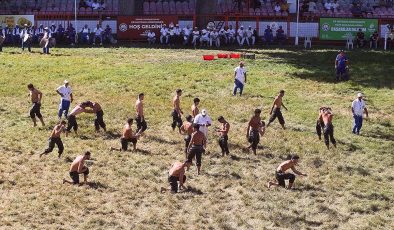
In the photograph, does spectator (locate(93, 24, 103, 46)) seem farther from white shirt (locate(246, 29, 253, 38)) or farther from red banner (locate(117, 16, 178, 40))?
white shirt (locate(246, 29, 253, 38))

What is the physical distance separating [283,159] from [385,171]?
138 inches

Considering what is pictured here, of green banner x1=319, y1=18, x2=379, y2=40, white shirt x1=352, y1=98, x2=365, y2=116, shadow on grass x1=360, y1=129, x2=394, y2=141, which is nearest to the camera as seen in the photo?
white shirt x1=352, y1=98, x2=365, y2=116

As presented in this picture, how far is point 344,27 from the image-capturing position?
145ft

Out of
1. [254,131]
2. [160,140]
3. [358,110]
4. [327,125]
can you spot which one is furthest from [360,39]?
[254,131]

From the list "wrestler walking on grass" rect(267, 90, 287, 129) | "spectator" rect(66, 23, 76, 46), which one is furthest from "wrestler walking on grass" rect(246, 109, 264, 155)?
"spectator" rect(66, 23, 76, 46)

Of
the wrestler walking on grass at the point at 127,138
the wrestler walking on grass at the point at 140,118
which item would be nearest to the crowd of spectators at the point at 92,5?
the wrestler walking on grass at the point at 140,118

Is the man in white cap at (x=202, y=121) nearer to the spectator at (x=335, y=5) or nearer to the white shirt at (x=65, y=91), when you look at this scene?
the white shirt at (x=65, y=91)

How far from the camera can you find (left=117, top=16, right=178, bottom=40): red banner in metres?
44.8

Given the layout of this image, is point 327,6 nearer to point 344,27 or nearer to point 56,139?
point 344,27

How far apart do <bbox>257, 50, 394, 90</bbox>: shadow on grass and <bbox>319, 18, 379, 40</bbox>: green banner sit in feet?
10.6

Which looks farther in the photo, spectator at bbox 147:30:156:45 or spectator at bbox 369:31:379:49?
spectator at bbox 147:30:156:45

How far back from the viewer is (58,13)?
4681cm

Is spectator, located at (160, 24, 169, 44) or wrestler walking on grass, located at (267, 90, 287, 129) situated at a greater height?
spectator, located at (160, 24, 169, 44)

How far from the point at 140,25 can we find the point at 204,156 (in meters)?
22.4
